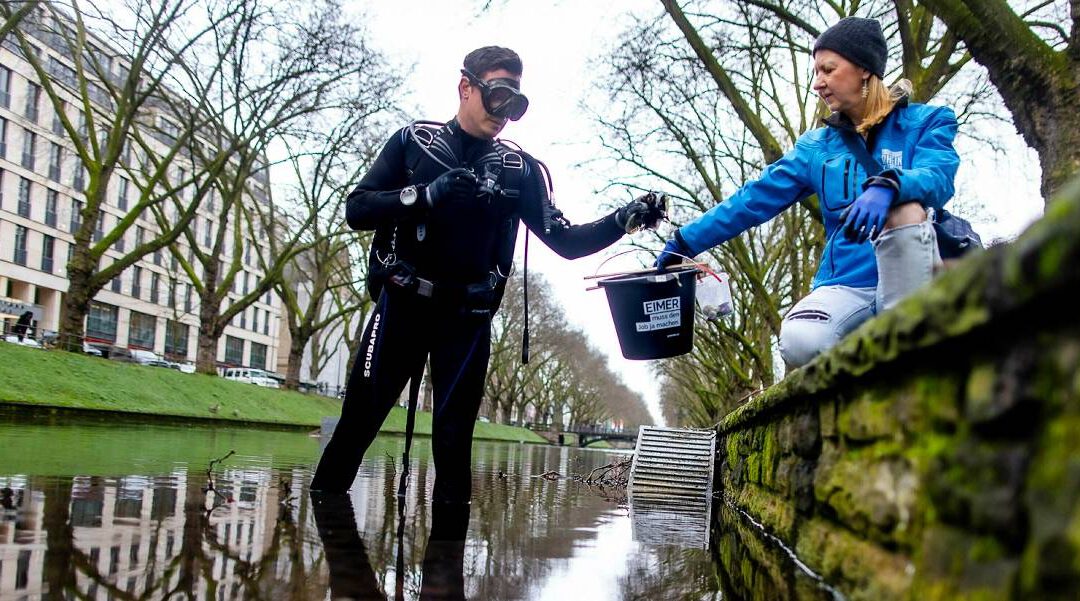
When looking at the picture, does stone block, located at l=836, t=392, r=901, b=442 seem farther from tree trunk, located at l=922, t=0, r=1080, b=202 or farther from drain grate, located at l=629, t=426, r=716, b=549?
tree trunk, located at l=922, t=0, r=1080, b=202

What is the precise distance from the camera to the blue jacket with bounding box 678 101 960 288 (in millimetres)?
3002

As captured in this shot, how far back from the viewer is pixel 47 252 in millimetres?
47625

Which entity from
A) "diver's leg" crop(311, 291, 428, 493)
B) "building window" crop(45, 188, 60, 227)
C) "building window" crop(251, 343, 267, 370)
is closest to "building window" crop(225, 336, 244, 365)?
"building window" crop(251, 343, 267, 370)

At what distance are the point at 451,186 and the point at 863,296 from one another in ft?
5.48

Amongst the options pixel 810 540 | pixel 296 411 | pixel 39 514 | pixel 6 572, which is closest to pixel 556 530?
pixel 810 540

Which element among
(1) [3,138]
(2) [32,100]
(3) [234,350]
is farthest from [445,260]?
(3) [234,350]

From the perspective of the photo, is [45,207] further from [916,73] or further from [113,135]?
[916,73]

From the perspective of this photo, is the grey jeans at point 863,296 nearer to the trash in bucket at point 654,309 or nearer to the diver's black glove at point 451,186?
the trash in bucket at point 654,309

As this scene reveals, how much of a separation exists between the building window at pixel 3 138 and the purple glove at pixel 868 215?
5006 cm

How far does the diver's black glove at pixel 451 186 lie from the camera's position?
363 centimetres

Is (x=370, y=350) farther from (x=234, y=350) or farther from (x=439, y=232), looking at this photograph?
(x=234, y=350)

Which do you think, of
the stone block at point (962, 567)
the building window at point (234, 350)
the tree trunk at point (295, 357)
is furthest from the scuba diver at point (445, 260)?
the building window at point (234, 350)

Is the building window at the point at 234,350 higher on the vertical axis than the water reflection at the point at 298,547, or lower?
higher

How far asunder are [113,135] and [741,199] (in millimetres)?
18298
